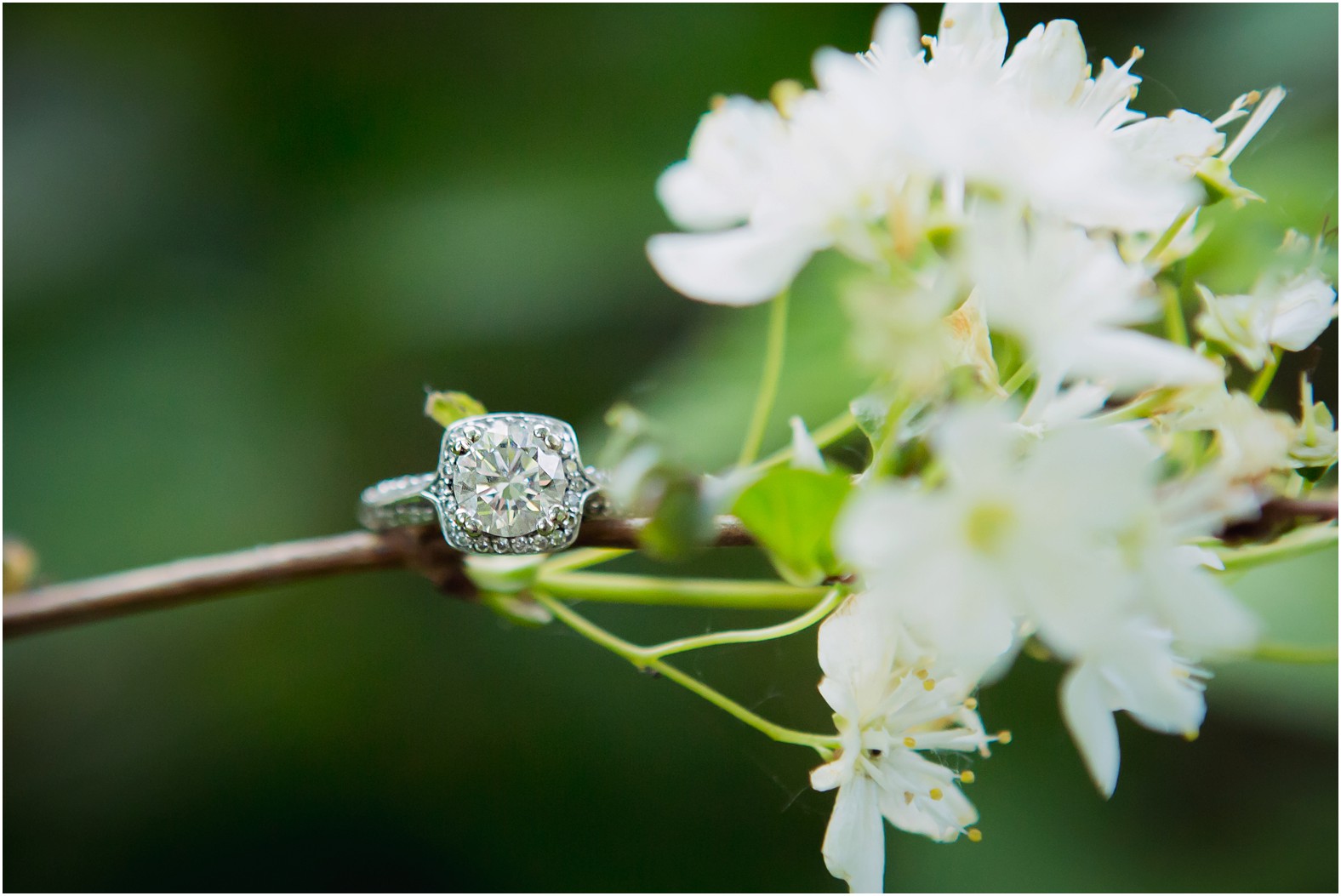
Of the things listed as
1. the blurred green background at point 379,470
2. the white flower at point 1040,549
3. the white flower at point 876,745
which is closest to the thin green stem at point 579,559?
the white flower at point 876,745

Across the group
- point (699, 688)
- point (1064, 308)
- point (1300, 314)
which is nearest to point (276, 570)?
point (699, 688)

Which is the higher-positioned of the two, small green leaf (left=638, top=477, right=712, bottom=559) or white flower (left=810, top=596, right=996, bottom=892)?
small green leaf (left=638, top=477, right=712, bottom=559)

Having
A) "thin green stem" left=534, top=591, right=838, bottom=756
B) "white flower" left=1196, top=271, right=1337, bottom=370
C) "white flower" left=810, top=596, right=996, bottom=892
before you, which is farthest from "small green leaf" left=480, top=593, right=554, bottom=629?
"white flower" left=1196, top=271, right=1337, bottom=370

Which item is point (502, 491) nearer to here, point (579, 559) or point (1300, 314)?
point (579, 559)

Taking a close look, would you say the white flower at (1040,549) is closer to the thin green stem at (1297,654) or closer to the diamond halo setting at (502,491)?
the thin green stem at (1297,654)

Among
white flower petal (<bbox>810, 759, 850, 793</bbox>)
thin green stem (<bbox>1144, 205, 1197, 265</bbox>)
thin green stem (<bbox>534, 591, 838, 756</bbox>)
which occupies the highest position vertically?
thin green stem (<bbox>1144, 205, 1197, 265</bbox>)

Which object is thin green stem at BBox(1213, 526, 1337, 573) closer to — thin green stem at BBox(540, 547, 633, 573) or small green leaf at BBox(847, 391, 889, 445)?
small green leaf at BBox(847, 391, 889, 445)
